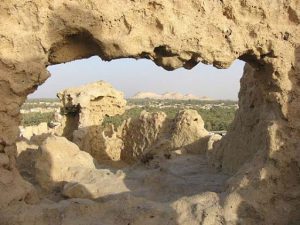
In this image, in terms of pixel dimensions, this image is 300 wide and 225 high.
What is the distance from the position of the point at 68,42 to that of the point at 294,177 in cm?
330

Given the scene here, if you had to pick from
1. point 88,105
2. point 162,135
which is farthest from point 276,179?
point 88,105

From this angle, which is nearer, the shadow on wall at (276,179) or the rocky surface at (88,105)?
the shadow on wall at (276,179)

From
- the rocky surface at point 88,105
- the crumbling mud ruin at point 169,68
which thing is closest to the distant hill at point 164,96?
the rocky surface at point 88,105

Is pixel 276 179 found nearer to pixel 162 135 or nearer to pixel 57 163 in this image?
pixel 57 163

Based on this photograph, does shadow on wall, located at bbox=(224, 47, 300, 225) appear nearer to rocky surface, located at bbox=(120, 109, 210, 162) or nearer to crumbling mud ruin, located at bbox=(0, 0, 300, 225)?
crumbling mud ruin, located at bbox=(0, 0, 300, 225)

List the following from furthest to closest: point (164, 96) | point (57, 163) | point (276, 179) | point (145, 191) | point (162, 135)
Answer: point (164, 96) → point (162, 135) → point (57, 163) → point (145, 191) → point (276, 179)

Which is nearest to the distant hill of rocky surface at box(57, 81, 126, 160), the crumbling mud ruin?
rocky surface at box(57, 81, 126, 160)

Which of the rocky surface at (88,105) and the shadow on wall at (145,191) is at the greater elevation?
the rocky surface at (88,105)

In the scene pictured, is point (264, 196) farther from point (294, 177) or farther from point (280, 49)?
point (280, 49)

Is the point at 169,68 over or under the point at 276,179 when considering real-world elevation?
over

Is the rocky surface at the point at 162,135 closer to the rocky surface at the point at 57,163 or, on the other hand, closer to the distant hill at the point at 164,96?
the rocky surface at the point at 57,163

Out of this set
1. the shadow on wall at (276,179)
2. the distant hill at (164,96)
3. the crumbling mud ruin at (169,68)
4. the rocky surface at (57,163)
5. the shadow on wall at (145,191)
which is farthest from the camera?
the distant hill at (164,96)

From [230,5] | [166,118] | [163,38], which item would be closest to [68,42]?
[163,38]

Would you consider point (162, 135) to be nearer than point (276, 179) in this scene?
No
